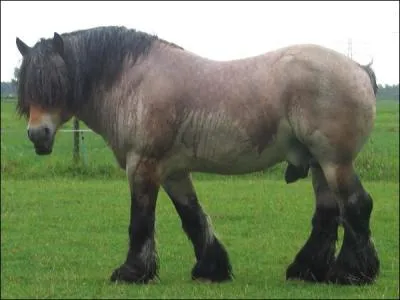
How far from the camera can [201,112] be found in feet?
24.3

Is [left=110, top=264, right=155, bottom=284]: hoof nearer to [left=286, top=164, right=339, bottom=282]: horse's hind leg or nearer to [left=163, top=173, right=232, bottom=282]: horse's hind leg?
[left=163, top=173, right=232, bottom=282]: horse's hind leg

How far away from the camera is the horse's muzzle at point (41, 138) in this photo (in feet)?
23.8

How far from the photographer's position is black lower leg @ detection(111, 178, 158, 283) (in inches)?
294

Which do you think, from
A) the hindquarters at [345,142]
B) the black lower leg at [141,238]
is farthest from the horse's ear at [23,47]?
the hindquarters at [345,142]

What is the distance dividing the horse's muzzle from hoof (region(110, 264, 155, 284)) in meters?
1.31

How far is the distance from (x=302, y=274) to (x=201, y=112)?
1910 mm

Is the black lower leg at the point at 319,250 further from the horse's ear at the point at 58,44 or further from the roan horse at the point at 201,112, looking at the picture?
the horse's ear at the point at 58,44

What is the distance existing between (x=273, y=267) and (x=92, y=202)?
626 centimetres

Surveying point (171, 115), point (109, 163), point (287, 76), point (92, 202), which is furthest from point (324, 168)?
point (109, 163)

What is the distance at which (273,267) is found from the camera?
8.92m

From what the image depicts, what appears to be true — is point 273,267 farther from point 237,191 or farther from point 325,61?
point 237,191

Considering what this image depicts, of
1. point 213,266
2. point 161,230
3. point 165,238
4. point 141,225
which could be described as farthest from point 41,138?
point 161,230

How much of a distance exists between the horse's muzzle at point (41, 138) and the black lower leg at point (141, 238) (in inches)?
34.2

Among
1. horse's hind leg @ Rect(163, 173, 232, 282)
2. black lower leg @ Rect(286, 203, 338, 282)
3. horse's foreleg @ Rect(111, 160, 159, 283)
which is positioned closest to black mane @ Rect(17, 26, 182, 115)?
horse's foreleg @ Rect(111, 160, 159, 283)
